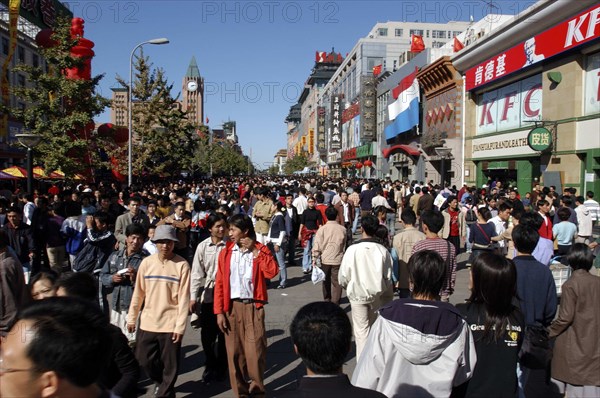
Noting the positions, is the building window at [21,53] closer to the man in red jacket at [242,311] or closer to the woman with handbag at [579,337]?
the man in red jacket at [242,311]

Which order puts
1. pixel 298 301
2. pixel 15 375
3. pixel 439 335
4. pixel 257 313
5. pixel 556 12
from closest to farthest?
1. pixel 15 375
2. pixel 439 335
3. pixel 257 313
4. pixel 298 301
5. pixel 556 12

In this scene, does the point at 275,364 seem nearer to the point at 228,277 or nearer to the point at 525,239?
the point at 228,277

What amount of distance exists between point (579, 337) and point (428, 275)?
157 centimetres

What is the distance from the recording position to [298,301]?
886cm

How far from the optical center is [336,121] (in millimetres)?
73250

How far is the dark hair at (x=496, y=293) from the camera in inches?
122

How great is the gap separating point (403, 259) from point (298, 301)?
3200mm

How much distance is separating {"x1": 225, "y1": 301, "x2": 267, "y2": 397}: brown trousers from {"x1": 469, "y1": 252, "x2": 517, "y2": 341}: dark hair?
7.46 ft

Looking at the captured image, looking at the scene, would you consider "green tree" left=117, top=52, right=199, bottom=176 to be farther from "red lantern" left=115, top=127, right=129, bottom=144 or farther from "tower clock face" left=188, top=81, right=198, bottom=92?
"tower clock face" left=188, top=81, right=198, bottom=92

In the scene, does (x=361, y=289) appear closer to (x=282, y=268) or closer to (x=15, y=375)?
(x=15, y=375)

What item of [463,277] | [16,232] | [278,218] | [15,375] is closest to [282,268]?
[278,218]

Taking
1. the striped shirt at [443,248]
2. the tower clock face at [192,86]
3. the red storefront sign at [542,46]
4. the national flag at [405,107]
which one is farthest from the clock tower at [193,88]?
the striped shirt at [443,248]

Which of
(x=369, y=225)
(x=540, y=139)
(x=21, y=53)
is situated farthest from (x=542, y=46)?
(x=21, y=53)

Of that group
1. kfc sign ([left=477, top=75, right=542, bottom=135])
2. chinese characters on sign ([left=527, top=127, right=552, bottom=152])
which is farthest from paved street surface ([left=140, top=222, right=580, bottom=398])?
kfc sign ([left=477, top=75, right=542, bottom=135])
